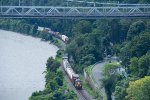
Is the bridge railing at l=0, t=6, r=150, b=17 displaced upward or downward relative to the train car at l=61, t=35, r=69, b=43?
upward

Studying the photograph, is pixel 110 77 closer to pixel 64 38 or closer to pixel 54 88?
pixel 54 88

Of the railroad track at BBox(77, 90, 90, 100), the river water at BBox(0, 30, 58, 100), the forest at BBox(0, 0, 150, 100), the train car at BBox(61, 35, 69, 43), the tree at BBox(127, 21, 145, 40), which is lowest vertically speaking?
the river water at BBox(0, 30, 58, 100)

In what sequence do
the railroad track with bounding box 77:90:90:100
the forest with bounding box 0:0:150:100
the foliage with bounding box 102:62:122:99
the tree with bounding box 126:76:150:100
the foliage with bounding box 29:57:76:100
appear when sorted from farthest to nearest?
1. the railroad track with bounding box 77:90:90:100
2. the foliage with bounding box 29:57:76:100
3. the foliage with bounding box 102:62:122:99
4. the forest with bounding box 0:0:150:100
5. the tree with bounding box 126:76:150:100

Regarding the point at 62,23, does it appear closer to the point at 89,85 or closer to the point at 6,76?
the point at 6,76

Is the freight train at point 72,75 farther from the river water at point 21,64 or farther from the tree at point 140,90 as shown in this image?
the tree at point 140,90

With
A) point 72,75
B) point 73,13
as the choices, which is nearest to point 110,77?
point 72,75

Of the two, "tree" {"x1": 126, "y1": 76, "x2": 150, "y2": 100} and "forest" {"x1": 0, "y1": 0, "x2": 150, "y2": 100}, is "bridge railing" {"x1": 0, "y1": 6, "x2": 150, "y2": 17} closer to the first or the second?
"forest" {"x1": 0, "y1": 0, "x2": 150, "y2": 100}

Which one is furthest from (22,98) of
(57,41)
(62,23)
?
(62,23)

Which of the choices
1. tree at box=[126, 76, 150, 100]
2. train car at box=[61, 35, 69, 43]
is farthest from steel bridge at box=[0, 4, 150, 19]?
tree at box=[126, 76, 150, 100]
